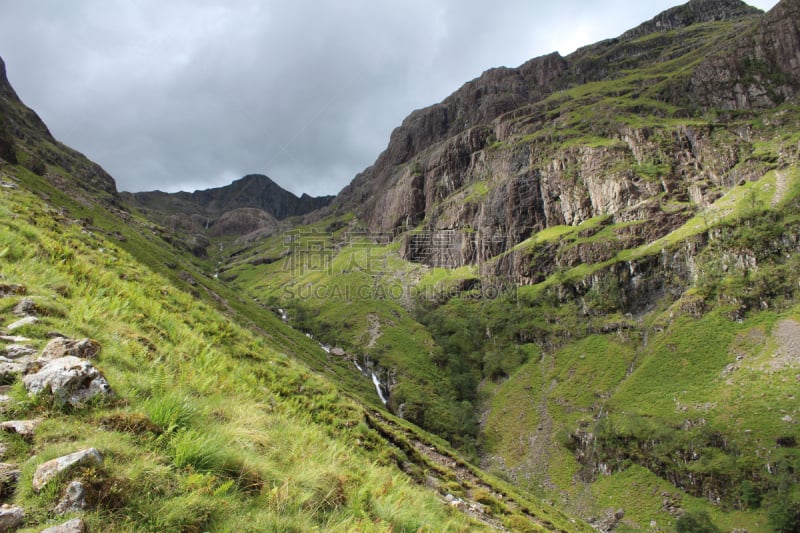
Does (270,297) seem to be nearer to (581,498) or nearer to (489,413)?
(489,413)

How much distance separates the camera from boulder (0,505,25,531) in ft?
7.64

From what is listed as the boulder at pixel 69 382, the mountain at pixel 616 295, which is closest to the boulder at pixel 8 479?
the boulder at pixel 69 382

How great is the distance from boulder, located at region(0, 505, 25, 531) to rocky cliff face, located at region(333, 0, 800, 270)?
389 ft

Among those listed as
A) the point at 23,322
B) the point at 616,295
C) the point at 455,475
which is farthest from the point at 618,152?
the point at 23,322

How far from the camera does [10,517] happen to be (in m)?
2.38

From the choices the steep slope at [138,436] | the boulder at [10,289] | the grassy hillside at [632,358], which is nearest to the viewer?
the steep slope at [138,436]

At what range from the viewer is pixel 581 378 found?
2881 inches

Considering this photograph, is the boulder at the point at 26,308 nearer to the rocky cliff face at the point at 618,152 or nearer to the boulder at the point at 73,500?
the boulder at the point at 73,500

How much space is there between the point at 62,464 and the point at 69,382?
1.46 metres

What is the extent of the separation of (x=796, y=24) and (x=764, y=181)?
322 ft

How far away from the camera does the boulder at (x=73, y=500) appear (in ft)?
8.59

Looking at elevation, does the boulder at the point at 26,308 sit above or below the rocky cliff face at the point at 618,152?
below

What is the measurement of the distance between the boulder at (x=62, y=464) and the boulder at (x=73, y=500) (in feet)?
0.60

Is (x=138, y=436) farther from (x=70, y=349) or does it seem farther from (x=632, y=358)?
(x=632, y=358)
